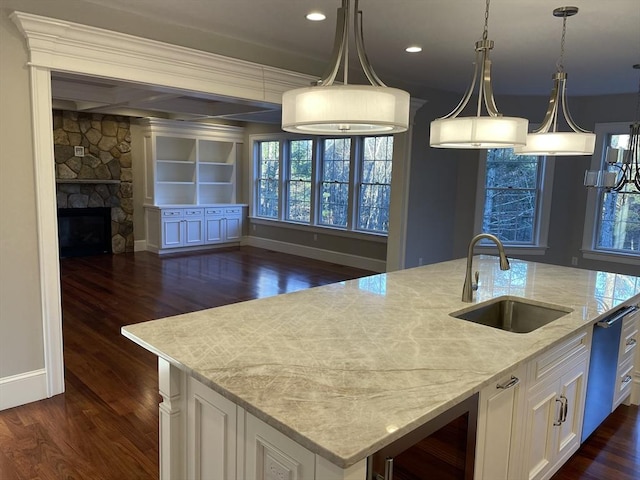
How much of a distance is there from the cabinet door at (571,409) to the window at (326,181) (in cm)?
510

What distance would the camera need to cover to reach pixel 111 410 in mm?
2971

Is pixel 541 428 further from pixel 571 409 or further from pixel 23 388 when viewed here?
pixel 23 388

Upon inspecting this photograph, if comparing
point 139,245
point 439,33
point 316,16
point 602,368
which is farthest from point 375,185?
point 602,368

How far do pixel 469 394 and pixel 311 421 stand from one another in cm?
53

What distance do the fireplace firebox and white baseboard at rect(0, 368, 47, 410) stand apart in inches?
210

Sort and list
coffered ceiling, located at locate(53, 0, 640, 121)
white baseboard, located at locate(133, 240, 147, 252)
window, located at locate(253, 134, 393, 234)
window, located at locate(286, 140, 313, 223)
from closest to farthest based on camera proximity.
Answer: coffered ceiling, located at locate(53, 0, 640, 121) < window, located at locate(253, 134, 393, 234) < window, located at locate(286, 140, 313, 223) < white baseboard, located at locate(133, 240, 147, 252)

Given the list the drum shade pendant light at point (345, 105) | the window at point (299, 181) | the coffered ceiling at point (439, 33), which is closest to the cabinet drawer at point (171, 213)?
the window at point (299, 181)

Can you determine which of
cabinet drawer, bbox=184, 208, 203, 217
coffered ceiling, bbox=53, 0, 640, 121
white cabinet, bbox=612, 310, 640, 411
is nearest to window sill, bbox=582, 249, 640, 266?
coffered ceiling, bbox=53, 0, 640, 121

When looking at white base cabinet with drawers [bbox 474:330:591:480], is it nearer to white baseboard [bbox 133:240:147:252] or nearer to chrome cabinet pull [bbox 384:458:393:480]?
chrome cabinet pull [bbox 384:458:393:480]

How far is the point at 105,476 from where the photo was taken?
7.66ft

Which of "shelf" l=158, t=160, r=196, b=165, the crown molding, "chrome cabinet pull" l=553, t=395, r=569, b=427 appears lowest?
"chrome cabinet pull" l=553, t=395, r=569, b=427

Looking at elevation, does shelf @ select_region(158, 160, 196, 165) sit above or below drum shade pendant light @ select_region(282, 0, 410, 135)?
below

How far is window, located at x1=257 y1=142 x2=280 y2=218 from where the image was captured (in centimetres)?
909

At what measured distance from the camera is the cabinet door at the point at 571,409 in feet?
7.21
